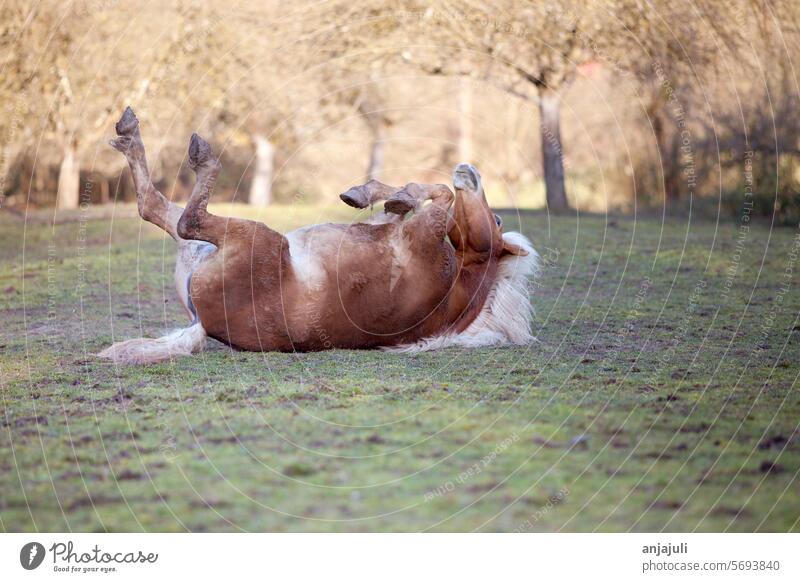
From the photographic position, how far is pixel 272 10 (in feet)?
62.8

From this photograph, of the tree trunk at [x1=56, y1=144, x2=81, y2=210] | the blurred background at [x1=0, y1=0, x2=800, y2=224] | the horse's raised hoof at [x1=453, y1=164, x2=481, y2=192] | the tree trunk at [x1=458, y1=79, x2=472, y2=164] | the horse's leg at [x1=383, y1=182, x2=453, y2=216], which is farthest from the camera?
the tree trunk at [x1=458, y1=79, x2=472, y2=164]

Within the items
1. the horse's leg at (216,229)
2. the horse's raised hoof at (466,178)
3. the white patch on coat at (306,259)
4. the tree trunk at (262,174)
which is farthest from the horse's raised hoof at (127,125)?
the tree trunk at (262,174)

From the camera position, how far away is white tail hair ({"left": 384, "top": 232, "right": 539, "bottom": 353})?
21.4 feet

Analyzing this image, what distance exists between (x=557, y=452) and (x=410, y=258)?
86.3 inches

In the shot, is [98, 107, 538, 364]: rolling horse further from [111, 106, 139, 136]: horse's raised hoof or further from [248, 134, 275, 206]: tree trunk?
[248, 134, 275, 206]: tree trunk

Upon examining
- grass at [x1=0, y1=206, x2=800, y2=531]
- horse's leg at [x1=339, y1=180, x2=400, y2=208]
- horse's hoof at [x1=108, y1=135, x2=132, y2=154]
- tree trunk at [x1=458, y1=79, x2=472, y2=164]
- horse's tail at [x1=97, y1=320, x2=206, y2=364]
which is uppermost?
tree trunk at [x1=458, y1=79, x2=472, y2=164]

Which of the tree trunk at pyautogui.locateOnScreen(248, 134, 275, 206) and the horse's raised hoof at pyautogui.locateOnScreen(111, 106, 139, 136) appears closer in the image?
the horse's raised hoof at pyautogui.locateOnScreen(111, 106, 139, 136)

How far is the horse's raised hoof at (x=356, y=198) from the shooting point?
20.7 feet

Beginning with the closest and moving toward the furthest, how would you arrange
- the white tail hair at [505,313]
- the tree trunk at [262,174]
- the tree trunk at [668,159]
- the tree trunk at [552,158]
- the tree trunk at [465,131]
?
the white tail hair at [505,313], the tree trunk at [552,158], the tree trunk at [668,159], the tree trunk at [262,174], the tree trunk at [465,131]

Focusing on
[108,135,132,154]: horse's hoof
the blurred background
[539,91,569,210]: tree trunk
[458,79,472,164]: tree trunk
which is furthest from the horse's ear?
[458,79,472,164]: tree trunk

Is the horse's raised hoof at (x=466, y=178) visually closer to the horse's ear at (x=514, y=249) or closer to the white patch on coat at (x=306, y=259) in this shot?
the horse's ear at (x=514, y=249)

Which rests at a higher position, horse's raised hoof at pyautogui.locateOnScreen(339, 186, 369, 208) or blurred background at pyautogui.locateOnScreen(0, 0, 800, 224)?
blurred background at pyautogui.locateOnScreen(0, 0, 800, 224)

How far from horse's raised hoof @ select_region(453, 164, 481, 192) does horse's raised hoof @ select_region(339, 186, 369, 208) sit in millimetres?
641
